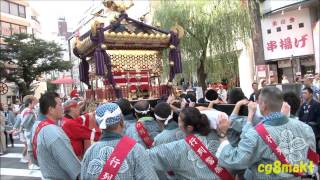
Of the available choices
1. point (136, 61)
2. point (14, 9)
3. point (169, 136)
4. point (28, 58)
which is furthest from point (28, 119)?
point (14, 9)

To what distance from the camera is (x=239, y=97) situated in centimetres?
→ 420

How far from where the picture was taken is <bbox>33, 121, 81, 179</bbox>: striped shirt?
126 inches

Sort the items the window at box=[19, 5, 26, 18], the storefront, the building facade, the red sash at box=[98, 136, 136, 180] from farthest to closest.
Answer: the window at box=[19, 5, 26, 18] < the storefront < the building facade < the red sash at box=[98, 136, 136, 180]

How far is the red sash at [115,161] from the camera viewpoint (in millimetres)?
2572

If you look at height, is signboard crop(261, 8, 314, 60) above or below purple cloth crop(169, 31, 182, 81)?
above

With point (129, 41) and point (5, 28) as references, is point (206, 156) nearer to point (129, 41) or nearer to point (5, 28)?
point (129, 41)

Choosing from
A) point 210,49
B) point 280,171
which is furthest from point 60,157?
point 210,49

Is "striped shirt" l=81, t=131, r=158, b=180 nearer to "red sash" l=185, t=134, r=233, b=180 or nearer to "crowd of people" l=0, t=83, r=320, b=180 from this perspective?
"crowd of people" l=0, t=83, r=320, b=180

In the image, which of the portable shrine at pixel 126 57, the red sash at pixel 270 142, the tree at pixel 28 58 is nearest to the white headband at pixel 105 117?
the red sash at pixel 270 142

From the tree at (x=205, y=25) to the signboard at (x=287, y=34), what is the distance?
4546 millimetres

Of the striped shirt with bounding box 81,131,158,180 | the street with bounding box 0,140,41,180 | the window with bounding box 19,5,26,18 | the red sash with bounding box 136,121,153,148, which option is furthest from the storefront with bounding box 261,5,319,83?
the window with bounding box 19,5,26,18

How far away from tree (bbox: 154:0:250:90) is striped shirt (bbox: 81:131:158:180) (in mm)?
11906

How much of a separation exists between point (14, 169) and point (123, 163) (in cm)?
784

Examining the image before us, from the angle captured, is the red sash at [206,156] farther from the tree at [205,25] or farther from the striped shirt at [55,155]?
the tree at [205,25]
